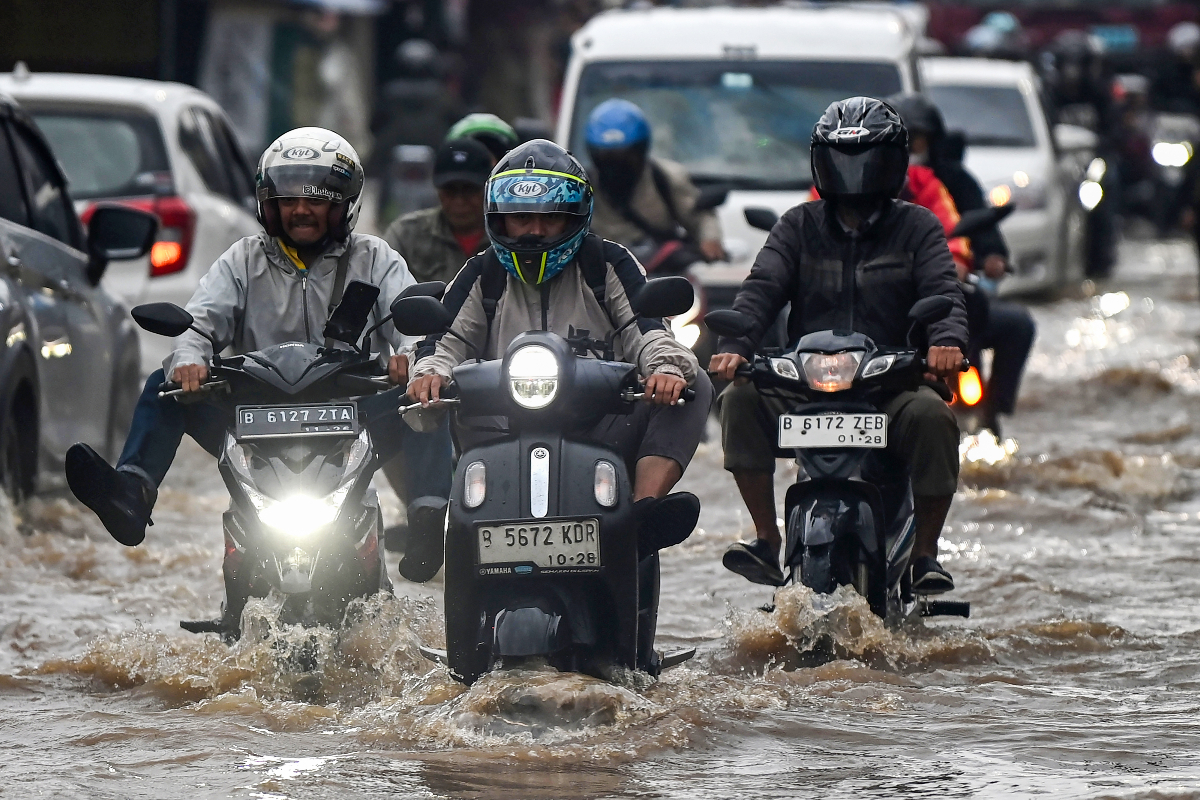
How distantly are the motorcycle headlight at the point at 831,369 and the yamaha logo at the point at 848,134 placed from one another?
777 millimetres

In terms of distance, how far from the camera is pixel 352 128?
31.5 meters

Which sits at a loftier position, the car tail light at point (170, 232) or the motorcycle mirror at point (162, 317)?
the car tail light at point (170, 232)

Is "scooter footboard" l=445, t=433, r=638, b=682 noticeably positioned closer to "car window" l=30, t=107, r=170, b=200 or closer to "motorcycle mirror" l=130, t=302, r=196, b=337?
"motorcycle mirror" l=130, t=302, r=196, b=337

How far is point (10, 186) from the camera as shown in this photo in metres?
9.45

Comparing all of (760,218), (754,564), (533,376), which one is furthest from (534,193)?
(760,218)

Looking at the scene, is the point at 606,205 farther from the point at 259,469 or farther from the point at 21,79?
the point at 259,469

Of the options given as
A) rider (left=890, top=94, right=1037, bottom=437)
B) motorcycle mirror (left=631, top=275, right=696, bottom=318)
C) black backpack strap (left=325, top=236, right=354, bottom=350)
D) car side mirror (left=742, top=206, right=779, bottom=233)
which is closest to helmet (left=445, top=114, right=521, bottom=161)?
rider (left=890, top=94, right=1037, bottom=437)

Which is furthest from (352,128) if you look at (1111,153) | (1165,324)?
(1165,324)

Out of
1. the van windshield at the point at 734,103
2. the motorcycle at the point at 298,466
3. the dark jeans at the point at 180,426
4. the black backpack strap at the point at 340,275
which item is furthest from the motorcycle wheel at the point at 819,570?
the van windshield at the point at 734,103

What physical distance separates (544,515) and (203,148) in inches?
281

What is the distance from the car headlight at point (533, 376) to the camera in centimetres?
604

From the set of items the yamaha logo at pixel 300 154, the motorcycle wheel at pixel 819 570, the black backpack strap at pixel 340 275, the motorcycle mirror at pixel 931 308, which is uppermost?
the yamaha logo at pixel 300 154

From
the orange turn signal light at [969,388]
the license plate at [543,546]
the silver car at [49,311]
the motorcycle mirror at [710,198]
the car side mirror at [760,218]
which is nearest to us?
the license plate at [543,546]

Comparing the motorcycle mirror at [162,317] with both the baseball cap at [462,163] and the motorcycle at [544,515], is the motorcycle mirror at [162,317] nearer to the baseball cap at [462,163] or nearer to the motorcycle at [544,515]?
the motorcycle at [544,515]
